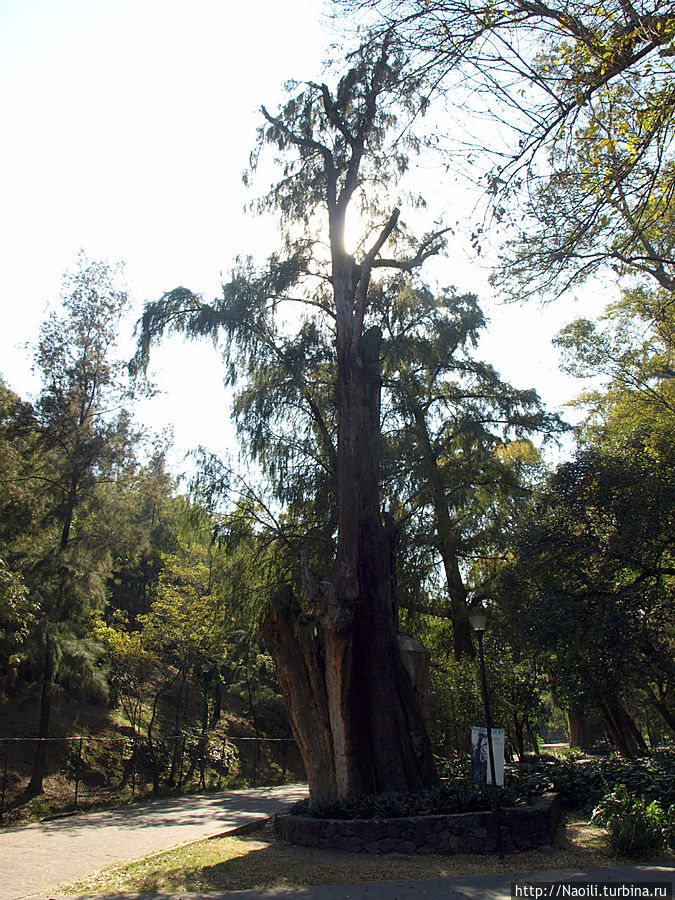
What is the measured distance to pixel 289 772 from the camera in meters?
26.1

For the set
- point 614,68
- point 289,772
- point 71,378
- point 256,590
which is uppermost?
point 71,378

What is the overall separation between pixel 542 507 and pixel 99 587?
38.0 ft

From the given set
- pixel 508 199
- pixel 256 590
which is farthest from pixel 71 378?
pixel 508 199

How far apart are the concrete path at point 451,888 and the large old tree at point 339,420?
3471 millimetres

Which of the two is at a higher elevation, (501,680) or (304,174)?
(304,174)

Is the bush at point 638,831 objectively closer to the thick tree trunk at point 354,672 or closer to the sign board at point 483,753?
the sign board at point 483,753

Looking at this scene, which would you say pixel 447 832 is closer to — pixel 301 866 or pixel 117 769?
pixel 301 866

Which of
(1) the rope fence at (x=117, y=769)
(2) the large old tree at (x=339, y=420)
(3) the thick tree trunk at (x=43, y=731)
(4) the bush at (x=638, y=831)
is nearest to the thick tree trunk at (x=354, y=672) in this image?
(2) the large old tree at (x=339, y=420)

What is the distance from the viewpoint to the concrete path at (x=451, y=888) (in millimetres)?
6352

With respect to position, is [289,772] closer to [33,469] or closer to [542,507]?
[33,469]

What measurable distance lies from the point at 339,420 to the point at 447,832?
293 inches

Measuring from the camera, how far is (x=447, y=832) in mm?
8891

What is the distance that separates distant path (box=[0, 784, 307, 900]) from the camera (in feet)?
27.9

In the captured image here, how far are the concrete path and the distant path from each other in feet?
5.42
